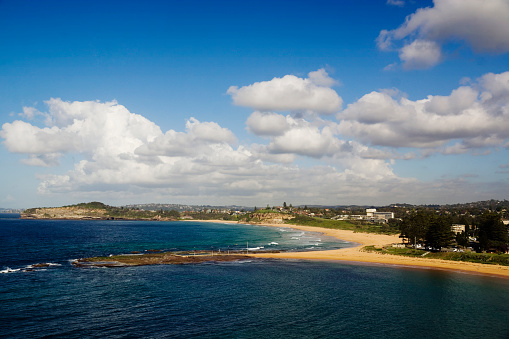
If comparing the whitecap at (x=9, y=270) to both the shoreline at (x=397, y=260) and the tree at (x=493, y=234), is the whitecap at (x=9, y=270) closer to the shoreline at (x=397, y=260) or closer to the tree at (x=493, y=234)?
the shoreline at (x=397, y=260)

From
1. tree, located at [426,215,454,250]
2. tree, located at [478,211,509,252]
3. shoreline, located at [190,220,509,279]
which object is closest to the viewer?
shoreline, located at [190,220,509,279]

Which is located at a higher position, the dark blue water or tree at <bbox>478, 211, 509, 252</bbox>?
tree at <bbox>478, 211, 509, 252</bbox>

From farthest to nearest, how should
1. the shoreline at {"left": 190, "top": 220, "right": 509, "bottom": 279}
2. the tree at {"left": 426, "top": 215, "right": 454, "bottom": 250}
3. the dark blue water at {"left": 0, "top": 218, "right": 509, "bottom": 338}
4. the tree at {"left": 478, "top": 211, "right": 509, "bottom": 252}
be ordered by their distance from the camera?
the tree at {"left": 426, "top": 215, "right": 454, "bottom": 250} < the tree at {"left": 478, "top": 211, "right": 509, "bottom": 252} < the shoreline at {"left": 190, "top": 220, "right": 509, "bottom": 279} < the dark blue water at {"left": 0, "top": 218, "right": 509, "bottom": 338}

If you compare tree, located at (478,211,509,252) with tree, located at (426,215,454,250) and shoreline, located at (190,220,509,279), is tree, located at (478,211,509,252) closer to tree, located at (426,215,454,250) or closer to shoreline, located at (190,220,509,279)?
tree, located at (426,215,454,250)

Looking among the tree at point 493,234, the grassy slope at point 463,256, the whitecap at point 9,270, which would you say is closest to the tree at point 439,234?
the grassy slope at point 463,256

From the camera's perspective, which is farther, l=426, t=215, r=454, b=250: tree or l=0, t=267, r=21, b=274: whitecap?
l=426, t=215, r=454, b=250: tree

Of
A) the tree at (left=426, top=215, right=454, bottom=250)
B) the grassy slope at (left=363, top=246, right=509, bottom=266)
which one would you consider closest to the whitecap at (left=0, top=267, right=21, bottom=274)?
the grassy slope at (left=363, top=246, right=509, bottom=266)

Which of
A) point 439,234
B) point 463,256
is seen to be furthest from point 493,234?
point 439,234

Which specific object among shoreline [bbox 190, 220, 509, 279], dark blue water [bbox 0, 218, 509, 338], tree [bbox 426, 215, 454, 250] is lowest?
shoreline [bbox 190, 220, 509, 279]

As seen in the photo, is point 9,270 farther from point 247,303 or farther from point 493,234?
point 493,234
